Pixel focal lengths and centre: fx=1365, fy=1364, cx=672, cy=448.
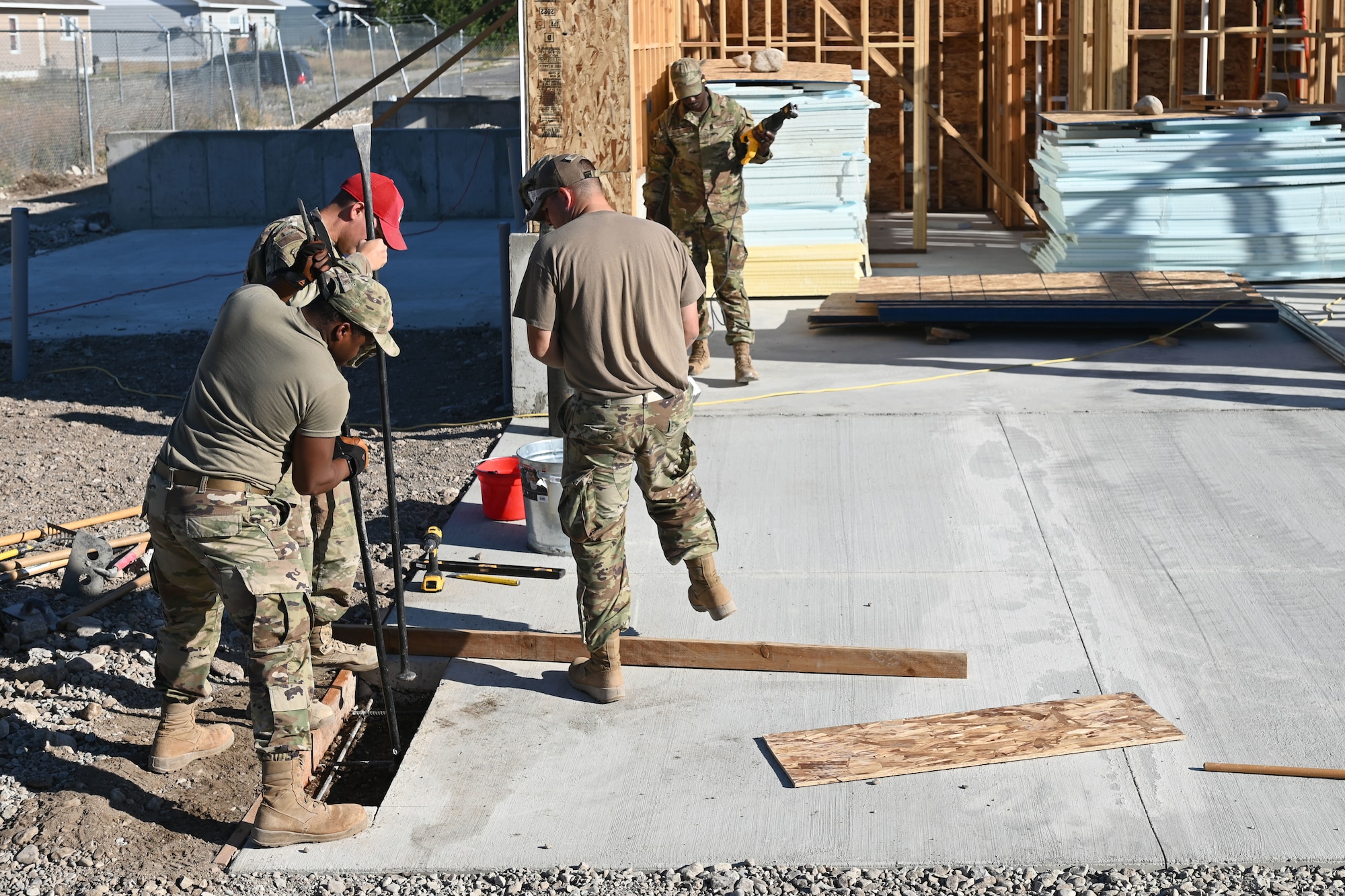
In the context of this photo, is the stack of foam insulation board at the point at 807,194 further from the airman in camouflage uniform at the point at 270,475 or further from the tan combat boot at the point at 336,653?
the airman in camouflage uniform at the point at 270,475

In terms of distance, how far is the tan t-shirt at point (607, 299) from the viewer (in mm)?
4715

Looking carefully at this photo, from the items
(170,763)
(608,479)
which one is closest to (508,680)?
(608,479)

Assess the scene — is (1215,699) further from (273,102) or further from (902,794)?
(273,102)

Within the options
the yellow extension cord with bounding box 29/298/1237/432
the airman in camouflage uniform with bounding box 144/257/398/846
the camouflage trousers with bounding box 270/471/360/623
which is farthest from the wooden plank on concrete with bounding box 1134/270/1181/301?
the airman in camouflage uniform with bounding box 144/257/398/846

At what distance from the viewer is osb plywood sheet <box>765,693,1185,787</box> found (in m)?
4.41

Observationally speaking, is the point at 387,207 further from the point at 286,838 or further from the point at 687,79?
the point at 687,79

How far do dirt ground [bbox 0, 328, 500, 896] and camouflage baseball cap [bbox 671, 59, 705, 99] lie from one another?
253 cm

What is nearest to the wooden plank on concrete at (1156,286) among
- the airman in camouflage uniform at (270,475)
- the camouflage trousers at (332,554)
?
the camouflage trousers at (332,554)

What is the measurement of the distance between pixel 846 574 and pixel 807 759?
67.1 inches

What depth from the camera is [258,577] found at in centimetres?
398

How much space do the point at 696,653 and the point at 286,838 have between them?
1.73 meters

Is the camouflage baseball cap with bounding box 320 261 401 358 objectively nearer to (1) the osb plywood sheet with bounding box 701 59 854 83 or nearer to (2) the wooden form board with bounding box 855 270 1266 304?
(2) the wooden form board with bounding box 855 270 1266 304

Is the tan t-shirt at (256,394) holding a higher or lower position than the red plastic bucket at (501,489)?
higher

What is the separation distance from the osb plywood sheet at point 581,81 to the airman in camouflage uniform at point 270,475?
4.60 metres
